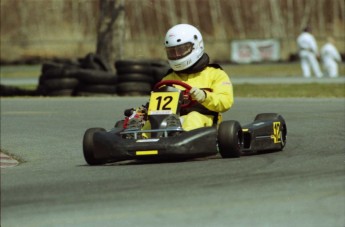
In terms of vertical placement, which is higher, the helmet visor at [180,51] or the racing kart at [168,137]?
the helmet visor at [180,51]

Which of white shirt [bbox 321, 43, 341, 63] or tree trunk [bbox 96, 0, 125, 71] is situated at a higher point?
tree trunk [bbox 96, 0, 125, 71]

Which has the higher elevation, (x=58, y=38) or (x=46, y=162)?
(x=58, y=38)

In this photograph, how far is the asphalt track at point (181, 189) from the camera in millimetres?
6781

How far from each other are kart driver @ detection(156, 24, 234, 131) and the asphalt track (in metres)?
0.57

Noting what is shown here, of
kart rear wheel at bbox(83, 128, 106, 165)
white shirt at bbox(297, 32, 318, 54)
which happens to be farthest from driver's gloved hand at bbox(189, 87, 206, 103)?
white shirt at bbox(297, 32, 318, 54)

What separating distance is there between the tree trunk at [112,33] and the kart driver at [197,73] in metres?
14.1

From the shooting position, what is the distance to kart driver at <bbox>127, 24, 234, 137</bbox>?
10.5 m

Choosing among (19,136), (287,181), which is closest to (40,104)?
(19,136)

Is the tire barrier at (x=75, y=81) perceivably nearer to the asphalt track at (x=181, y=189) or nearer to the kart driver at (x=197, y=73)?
the asphalt track at (x=181, y=189)

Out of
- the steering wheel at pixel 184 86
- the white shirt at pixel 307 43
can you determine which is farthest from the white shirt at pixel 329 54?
the steering wheel at pixel 184 86

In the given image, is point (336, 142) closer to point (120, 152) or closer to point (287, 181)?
point (120, 152)

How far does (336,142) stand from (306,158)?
1789mm

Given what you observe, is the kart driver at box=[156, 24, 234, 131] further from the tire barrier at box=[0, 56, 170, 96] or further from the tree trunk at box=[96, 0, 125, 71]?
the tree trunk at box=[96, 0, 125, 71]

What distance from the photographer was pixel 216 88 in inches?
416
